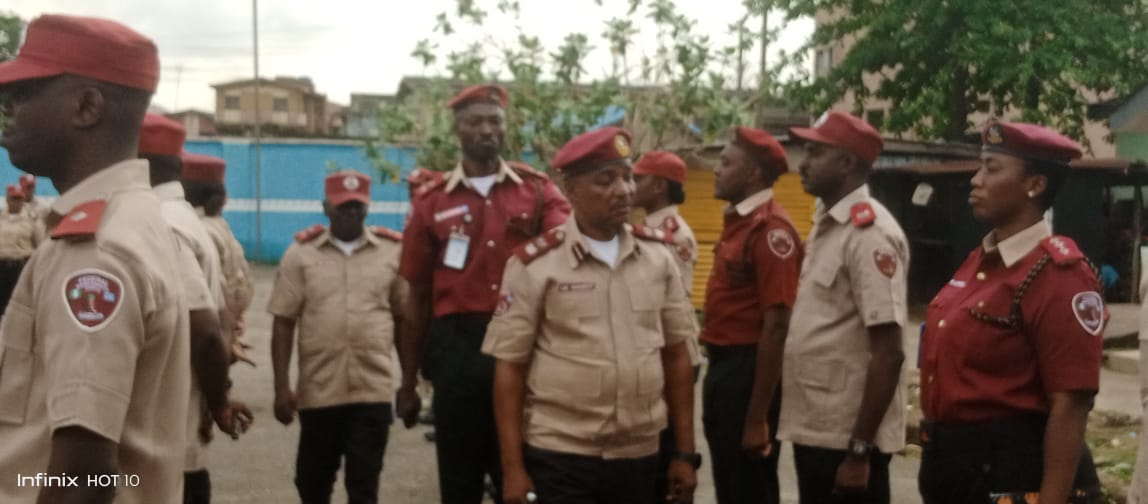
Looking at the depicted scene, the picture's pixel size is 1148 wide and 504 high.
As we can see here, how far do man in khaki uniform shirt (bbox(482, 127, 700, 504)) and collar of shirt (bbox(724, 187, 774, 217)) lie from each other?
1136mm

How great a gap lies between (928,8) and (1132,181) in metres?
5.36

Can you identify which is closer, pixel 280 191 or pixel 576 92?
pixel 576 92

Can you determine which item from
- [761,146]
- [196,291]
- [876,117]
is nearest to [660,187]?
[761,146]

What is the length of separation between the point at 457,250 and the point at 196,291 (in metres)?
1.67

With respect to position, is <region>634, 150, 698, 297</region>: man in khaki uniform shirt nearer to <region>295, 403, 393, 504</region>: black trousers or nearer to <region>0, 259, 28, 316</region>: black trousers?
<region>295, 403, 393, 504</region>: black trousers

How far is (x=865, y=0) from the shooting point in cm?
2459

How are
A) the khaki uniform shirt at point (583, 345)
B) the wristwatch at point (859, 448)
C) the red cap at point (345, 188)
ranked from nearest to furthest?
the khaki uniform shirt at point (583, 345) → the wristwatch at point (859, 448) → the red cap at point (345, 188)

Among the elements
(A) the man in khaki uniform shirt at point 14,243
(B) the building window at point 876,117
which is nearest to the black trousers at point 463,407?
(A) the man in khaki uniform shirt at point 14,243

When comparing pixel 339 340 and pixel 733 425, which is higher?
pixel 339 340

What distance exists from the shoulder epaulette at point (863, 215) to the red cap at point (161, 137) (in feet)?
7.68

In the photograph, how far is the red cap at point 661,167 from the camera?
7285 mm

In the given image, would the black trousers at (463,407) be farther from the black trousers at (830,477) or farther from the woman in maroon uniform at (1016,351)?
the woman in maroon uniform at (1016,351)

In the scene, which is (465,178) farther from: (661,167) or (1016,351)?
(1016,351)

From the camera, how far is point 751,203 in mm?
5461
